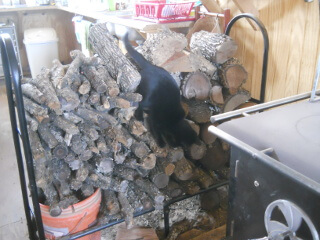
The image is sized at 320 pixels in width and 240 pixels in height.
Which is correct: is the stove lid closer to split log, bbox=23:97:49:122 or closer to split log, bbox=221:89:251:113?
split log, bbox=221:89:251:113

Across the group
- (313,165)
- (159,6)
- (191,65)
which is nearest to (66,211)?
(191,65)

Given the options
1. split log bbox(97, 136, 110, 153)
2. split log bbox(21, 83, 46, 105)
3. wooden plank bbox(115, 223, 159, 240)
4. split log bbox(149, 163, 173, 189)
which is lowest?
wooden plank bbox(115, 223, 159, 240)

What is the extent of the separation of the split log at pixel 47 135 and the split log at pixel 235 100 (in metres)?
0.81

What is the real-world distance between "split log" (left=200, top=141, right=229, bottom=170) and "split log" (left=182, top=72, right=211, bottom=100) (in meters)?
0.28

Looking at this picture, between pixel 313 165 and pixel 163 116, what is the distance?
33.5 inches

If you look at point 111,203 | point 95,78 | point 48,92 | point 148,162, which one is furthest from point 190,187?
point 48,92

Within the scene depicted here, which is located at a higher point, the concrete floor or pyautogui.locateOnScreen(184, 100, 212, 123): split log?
pyautogui.locateOnScreen(184, 100, 212, 123): split log

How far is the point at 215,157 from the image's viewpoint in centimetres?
169

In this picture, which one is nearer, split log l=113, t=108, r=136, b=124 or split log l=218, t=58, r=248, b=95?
split log l=113, t=108, r=136, b=124

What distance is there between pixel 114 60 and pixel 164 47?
236 millimetres

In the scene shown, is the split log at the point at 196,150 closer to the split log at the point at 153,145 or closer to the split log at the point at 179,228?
the split log at the point at 153,145

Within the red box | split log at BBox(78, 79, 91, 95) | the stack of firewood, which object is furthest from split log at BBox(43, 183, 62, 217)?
the red box

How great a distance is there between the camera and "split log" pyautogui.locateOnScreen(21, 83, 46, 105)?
127cm

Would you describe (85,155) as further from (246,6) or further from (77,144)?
(246,6)
